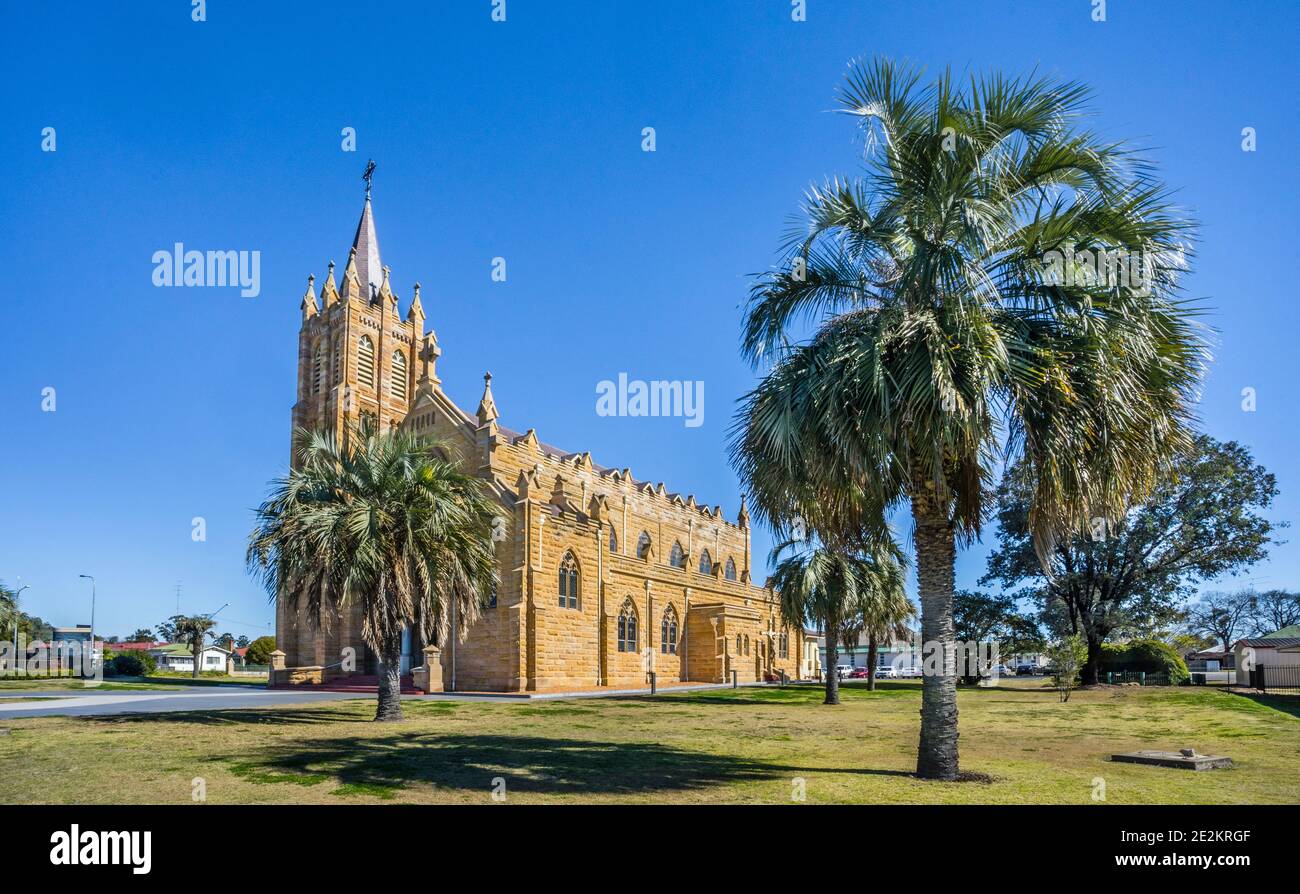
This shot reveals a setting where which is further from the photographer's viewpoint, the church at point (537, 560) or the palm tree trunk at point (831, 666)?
the church at point (537, 560)

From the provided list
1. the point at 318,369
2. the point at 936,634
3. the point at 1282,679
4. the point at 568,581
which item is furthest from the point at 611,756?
the point at 1282,679

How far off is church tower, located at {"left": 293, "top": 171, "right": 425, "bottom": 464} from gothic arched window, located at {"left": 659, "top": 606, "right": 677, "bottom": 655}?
18651 millimetres

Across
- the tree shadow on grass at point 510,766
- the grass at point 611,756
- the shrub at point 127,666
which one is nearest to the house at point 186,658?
the shrub at point 127,666

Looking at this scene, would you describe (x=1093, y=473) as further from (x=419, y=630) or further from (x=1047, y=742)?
(x=419, y=630)

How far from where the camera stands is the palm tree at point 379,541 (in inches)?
757

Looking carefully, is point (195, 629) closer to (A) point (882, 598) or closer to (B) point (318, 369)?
(B) point (318, 369)

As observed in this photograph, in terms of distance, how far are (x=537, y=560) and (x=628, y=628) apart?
9.24m

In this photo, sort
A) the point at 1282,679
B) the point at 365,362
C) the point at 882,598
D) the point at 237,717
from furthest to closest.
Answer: the point at 365,362 → the point at 1282,679 → the point at 882,598 → the point at 237,717

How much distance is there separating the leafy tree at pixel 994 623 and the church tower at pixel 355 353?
34.2 metres

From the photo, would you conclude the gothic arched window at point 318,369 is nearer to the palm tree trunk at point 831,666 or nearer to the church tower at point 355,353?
the church tower at point 355,353

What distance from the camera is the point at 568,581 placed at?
37.2m

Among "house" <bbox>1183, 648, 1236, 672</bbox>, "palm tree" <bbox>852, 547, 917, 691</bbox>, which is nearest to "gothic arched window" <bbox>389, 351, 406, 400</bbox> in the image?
"palm tree" <bbox>852, 547, 917, 691</bbox>

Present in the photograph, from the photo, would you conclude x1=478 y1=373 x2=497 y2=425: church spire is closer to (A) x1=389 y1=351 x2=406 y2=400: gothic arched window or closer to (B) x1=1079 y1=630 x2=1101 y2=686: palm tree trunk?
(A) x1=389 y1=351 x2=406 y2=400: gothic arched window
